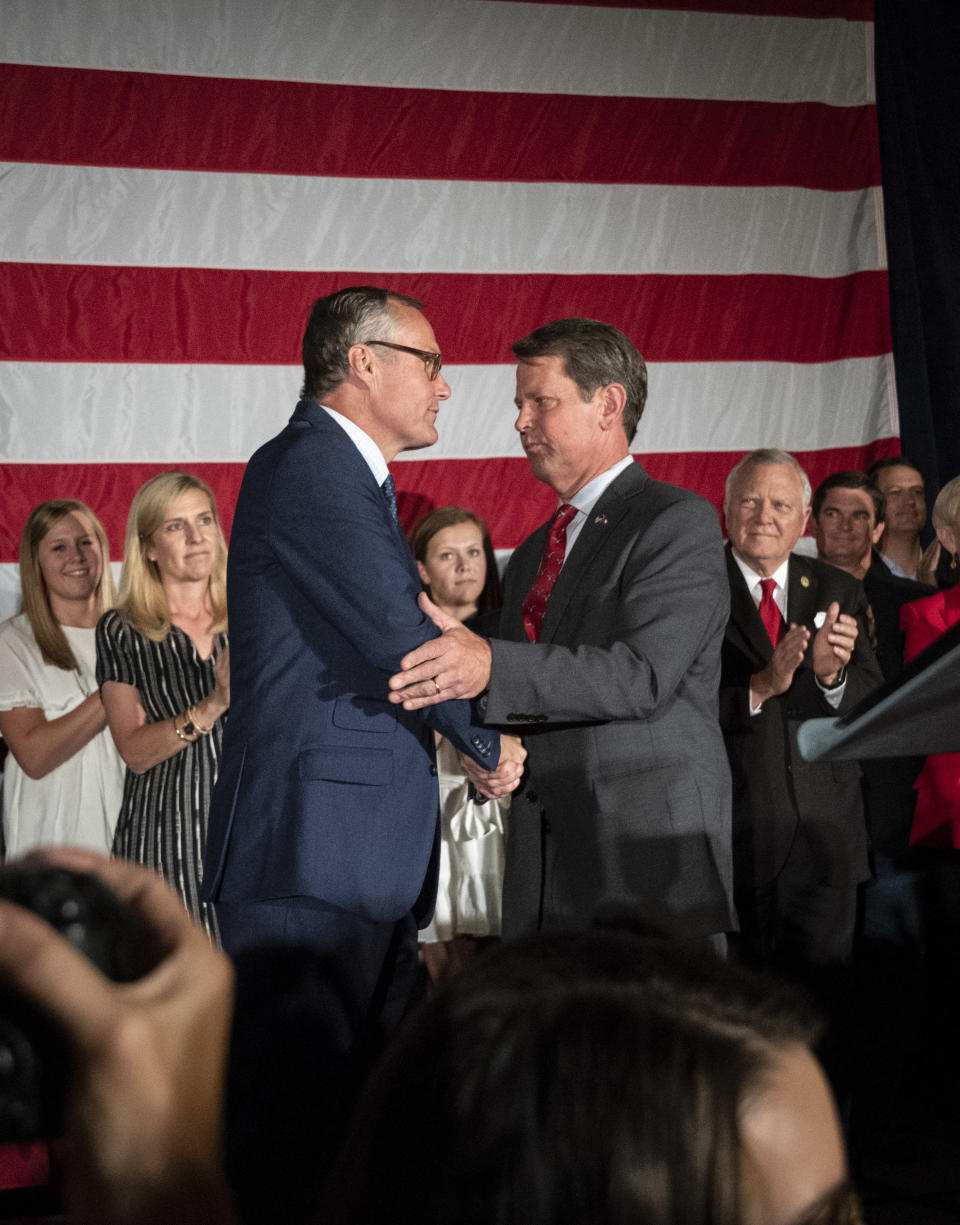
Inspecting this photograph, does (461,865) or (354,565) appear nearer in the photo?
(354,565)

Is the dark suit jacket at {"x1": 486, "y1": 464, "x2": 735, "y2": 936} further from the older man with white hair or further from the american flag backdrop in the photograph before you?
the american flag backdrop

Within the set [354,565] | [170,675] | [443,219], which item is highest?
[443,219]

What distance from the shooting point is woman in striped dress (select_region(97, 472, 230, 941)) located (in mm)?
2592

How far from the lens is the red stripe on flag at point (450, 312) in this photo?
3.41 m

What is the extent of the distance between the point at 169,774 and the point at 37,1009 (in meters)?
2.32

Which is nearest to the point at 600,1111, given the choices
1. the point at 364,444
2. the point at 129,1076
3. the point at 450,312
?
the point at 129,1076

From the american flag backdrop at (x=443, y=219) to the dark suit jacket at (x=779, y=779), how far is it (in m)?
1.14

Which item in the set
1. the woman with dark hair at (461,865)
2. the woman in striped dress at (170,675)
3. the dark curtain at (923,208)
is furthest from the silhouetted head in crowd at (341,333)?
the dark curtain at (923,208)

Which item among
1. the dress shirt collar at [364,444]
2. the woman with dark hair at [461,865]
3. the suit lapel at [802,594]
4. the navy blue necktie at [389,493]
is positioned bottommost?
the woman with dark hair at [461,865]

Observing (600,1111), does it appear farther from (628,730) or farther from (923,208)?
(923,208)

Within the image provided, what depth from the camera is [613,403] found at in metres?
2.14

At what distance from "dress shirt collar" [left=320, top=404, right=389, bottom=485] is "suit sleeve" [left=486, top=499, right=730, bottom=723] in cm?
35

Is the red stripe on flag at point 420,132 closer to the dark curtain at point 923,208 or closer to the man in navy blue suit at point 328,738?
the dark curtain at point 923,208

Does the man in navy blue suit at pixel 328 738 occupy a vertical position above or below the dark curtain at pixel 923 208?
below
